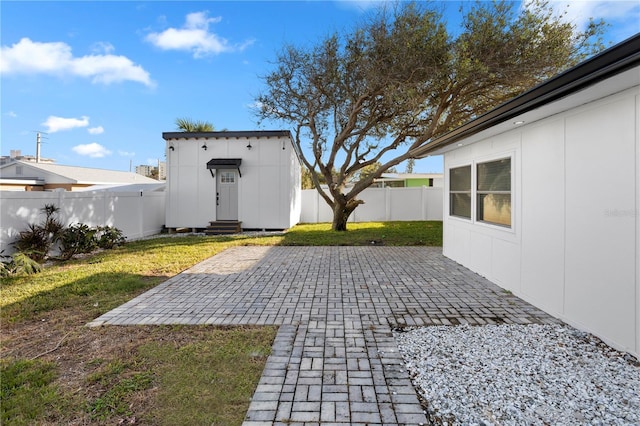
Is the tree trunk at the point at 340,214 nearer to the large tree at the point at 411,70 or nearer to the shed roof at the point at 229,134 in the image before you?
the large tree at the point at 411,70

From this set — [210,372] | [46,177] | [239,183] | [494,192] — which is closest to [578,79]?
[494,192]

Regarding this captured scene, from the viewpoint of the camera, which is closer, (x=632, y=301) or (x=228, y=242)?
(x=632, y=301)

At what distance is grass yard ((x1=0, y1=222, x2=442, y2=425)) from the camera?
2.27 meters

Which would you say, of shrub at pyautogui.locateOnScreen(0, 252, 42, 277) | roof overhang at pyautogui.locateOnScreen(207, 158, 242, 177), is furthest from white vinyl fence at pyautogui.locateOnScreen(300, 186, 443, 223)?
shrub at pyautogui.locateOnScreen(0, 252, 42, 277)

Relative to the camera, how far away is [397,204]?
1844 cm

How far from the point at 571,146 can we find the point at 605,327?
6.44ft

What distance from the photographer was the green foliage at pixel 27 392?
2.24 m

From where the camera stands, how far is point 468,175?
675cm

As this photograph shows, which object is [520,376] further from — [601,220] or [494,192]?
[494,192]

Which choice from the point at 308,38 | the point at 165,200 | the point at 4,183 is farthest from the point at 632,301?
the point at 4,183

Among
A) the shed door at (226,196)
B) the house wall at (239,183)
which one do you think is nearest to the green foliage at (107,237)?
the house wall at (239,183)

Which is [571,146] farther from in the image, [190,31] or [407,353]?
[190,31]

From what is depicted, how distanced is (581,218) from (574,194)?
29 centimetres

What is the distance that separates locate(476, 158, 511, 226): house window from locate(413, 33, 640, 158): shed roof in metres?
1.11
